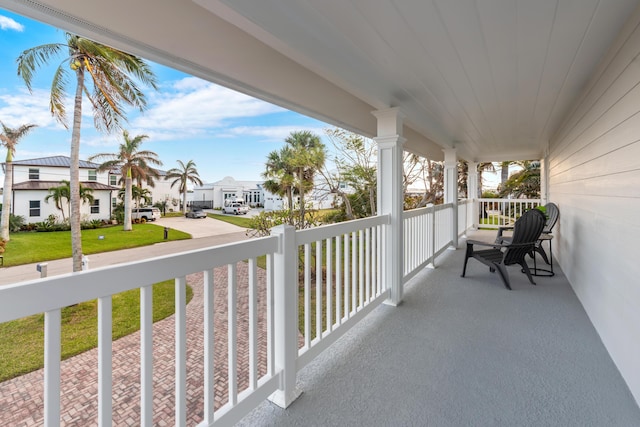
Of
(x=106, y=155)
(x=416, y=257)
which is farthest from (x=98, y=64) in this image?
(x=416, y=257)

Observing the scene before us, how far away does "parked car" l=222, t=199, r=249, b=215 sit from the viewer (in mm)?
2713

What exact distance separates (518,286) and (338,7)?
3.55 metres

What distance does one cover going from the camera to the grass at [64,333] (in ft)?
3.57

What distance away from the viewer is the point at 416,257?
151 inches

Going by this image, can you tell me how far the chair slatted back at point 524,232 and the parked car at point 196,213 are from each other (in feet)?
10.9

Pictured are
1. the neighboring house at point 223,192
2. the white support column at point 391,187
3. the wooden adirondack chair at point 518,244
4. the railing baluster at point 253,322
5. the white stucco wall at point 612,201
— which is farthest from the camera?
the wooden adirondack chair at point 518,244

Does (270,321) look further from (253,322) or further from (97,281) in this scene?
(97,281)

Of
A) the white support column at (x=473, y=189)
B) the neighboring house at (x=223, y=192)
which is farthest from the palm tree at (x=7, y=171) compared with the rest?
the white support column at (x=473, y=189)

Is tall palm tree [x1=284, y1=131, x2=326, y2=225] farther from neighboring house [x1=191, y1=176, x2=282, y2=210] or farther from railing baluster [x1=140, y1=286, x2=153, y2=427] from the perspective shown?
railing baluster [x1=140, y1=286, x2=153, y2=427]

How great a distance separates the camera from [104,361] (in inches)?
37.9

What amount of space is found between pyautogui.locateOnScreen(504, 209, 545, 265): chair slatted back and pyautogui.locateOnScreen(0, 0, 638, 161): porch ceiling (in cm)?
133

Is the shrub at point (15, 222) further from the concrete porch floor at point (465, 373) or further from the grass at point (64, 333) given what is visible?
the concrete porch floor at point (465, 373)

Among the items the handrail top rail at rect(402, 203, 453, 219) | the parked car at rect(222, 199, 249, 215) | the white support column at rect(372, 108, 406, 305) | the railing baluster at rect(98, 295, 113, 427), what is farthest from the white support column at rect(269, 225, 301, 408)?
the handrail top rail at rect(402, 203, 453, 219)

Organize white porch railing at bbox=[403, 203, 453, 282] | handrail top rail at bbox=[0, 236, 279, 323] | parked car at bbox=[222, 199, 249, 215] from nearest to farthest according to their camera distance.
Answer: handrail top rail at bbox=[0, 236, 279, 323], parked car at bbox=[222, 199, 249, 215], white porch railing at bbox=[403, 203, 453, 282]
